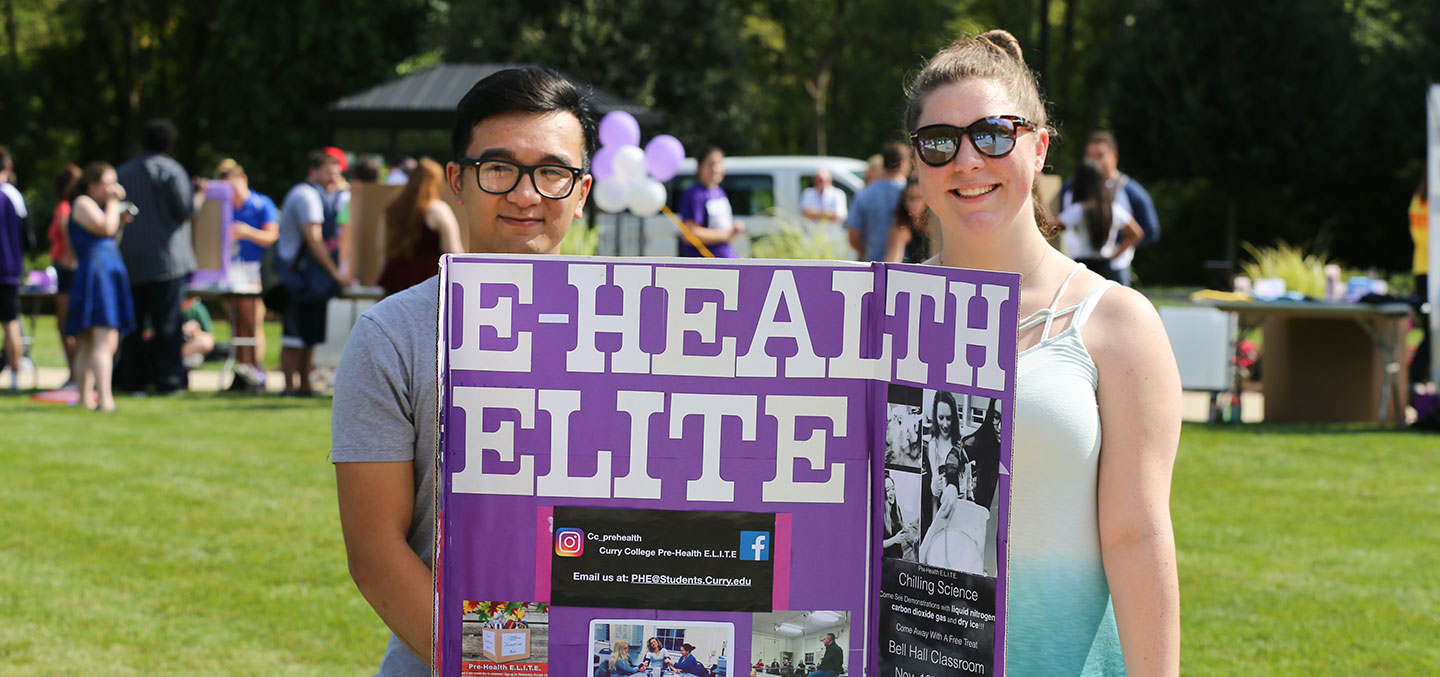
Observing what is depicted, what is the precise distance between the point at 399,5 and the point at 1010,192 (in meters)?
30.4

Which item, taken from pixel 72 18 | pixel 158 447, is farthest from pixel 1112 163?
pixel 72 18

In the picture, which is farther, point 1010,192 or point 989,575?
point 1010,192

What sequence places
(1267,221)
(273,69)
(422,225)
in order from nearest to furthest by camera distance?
1. (422,225)
2. (273,69)
3. (1267,221)

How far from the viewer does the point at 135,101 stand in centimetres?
3500

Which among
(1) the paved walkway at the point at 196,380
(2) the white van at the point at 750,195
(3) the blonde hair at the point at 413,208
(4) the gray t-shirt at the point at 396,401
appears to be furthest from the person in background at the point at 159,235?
(4) the gray t-shirt at the point at 396,401

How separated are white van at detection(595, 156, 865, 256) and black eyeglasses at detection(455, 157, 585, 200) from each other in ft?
53.1

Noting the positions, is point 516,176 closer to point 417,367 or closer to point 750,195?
point 417,367

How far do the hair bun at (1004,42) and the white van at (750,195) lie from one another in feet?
52.7

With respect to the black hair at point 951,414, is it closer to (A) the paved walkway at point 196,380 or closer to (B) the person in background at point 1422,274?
(B) the person in background at point 1422,274

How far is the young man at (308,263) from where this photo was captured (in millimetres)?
11609

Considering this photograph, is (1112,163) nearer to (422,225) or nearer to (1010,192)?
(422,225)

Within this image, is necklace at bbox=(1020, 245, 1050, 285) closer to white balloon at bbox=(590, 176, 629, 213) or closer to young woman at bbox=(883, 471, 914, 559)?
young woman at bbox=(883, 471, 914, 559)

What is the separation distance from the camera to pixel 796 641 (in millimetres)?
1683

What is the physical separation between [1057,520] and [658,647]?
1.91 ft
